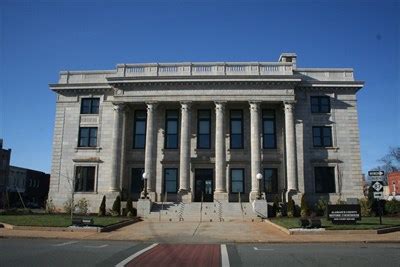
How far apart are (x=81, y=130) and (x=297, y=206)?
23.6m

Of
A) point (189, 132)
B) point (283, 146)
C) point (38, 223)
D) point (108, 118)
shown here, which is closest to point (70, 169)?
point (108, 118)

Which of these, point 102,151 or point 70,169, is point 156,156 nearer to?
point 102,151

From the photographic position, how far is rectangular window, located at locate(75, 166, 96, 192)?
41.6 metres

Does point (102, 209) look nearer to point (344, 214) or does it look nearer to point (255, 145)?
point (255, 145)

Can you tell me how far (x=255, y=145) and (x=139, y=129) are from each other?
496 inches

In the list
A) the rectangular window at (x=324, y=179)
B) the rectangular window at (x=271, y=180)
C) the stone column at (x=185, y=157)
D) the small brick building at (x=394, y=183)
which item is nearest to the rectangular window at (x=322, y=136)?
the rectangular window at (x=324, y=179)

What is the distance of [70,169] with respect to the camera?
4191 cm

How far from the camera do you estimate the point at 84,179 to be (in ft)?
137

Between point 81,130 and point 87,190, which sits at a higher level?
point 81,130

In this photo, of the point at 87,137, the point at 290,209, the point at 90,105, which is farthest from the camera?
the point at 90,105

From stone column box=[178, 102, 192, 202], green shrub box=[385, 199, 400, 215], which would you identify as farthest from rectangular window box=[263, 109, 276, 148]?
green shrub box=[385, 199, 400, 215]

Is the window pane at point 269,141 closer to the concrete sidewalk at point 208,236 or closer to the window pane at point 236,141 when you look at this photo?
the window pane at point 236,141

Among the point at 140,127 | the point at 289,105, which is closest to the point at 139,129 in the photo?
the point at 140,127

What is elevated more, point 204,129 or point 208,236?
point 204,129
